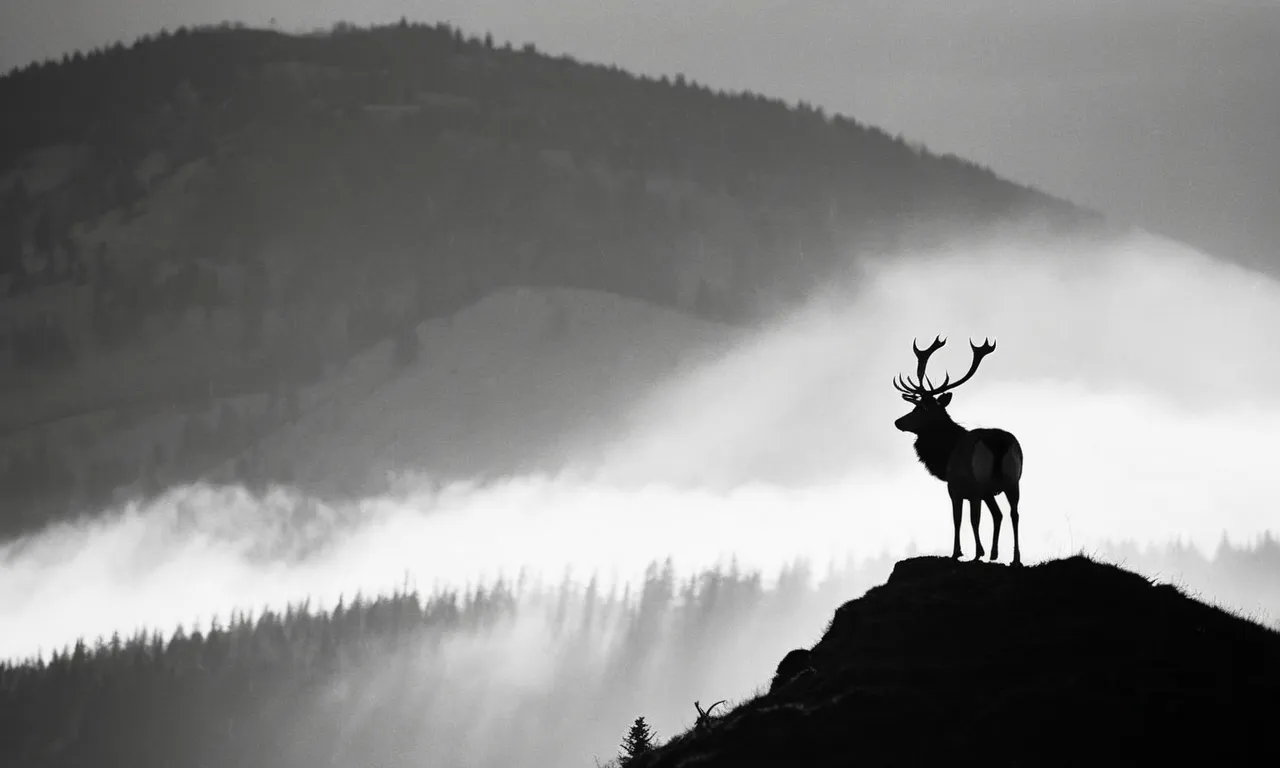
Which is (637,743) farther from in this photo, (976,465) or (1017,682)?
(1017,682)

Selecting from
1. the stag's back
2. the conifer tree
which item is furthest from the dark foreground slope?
the stag's back

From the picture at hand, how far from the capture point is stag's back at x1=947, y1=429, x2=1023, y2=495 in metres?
41.5

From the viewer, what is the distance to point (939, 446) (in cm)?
4406

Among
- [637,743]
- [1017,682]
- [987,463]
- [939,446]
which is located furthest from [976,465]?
[637,743]

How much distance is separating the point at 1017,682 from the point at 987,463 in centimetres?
857

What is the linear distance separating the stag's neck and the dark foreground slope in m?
4.21

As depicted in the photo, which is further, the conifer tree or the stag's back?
the stag's back

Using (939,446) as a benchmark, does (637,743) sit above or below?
below

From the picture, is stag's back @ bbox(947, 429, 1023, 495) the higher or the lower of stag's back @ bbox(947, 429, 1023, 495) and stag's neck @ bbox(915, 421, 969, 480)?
the lower

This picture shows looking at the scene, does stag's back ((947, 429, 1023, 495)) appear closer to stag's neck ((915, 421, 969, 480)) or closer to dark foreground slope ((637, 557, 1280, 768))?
stag's neck ((915, 421, 969, 480))

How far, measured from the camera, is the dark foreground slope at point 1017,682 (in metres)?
31.3

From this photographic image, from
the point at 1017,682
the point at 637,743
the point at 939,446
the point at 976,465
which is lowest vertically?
the point at 637,743

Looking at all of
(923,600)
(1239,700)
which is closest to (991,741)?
(1239,700)

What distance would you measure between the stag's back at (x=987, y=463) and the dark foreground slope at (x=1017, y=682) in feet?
7.53
